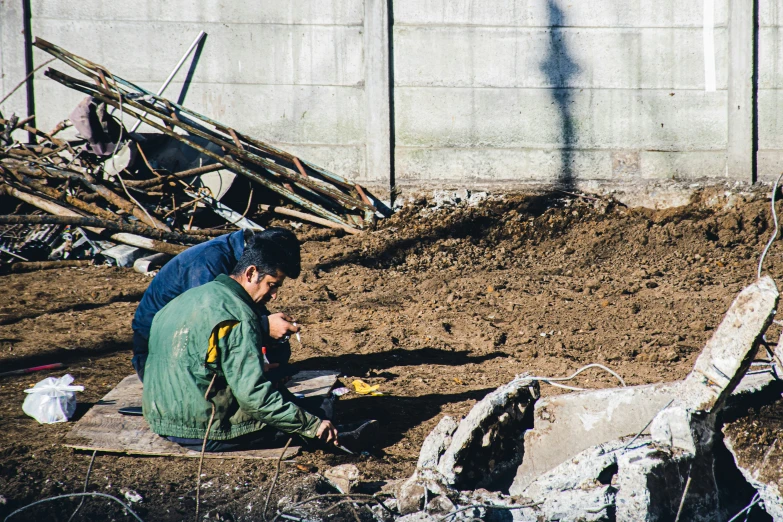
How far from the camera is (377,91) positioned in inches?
295

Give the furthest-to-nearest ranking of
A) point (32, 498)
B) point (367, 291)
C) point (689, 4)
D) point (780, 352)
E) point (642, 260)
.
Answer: point (689, 4) < point (642, 260) < point (367, 291) < point (32, 498) < point (780, 352)

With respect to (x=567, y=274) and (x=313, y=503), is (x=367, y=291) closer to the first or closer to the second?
(x=567, y=274)

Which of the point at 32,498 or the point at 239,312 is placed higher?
the point at 239,312

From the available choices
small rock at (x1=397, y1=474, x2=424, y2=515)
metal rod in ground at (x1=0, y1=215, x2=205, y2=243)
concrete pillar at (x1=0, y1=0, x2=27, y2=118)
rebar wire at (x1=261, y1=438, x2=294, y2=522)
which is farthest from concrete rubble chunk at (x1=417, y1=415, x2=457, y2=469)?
concrete pillar at (x1=0, y1=0, x2=27, y2=118)

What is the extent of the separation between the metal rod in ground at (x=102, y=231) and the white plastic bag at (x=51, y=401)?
282 cm

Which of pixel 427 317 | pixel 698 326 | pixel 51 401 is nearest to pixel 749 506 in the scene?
pixel 698 326

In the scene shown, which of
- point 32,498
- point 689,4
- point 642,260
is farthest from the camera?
point 689,4

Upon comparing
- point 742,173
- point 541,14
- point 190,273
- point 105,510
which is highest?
point 541,14

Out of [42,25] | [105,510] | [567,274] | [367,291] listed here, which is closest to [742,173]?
[567,274]

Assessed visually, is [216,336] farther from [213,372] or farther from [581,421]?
[581,421]

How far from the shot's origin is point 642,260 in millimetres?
6504

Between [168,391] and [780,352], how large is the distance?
2.63m

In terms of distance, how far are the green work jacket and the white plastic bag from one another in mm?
787

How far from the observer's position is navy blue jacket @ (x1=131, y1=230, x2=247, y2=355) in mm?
3787
